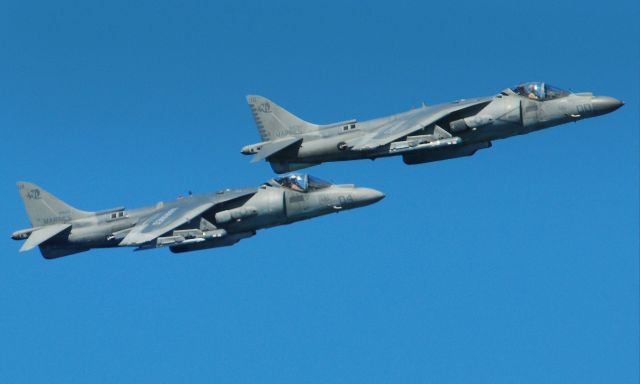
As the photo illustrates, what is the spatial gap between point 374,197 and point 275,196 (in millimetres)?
4447

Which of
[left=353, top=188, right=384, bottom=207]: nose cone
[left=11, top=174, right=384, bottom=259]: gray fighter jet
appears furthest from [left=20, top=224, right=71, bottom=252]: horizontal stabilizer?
[left=353, top=188, right=384, bottom=207]: nose cone

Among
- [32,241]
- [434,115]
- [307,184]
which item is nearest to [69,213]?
[32,241]

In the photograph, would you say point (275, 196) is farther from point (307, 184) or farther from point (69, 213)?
point (69, 213)

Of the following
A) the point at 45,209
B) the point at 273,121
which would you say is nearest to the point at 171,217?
the point at 45,209

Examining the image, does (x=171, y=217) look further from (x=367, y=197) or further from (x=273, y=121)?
(x=273, y=121)

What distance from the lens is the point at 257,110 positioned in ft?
243

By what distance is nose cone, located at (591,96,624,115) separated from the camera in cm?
6838

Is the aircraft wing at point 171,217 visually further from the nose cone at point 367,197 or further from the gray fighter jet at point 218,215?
the nose cone at point 367,197

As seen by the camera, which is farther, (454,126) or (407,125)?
(407,125)

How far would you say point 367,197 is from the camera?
65.3m

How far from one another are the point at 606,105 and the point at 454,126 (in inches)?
284

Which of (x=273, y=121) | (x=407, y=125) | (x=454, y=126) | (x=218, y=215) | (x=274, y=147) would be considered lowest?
(x=218, y=215)

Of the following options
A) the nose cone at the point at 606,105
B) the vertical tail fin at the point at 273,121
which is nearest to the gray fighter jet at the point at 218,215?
the vertical tail fin at the point at 273,121

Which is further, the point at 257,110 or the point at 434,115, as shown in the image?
the point at 257,110
